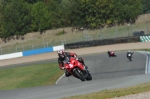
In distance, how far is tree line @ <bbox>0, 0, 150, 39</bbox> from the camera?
7250 centimetres

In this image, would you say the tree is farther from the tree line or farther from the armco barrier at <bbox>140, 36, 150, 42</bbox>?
the armco barrier at <bbox>140, 36, 150, 42</bbox>

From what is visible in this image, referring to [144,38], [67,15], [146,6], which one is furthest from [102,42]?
[146,6]

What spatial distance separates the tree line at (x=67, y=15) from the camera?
238 feet

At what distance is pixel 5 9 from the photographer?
79250mm

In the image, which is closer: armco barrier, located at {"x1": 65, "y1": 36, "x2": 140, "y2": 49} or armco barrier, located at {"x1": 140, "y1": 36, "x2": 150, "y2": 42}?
armco barrier, located at {"x1": 140, "y1": 36, "x2": 150, "y2": 42}

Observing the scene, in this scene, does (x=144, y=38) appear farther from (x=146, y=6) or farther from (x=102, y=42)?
(x=146, y=6)

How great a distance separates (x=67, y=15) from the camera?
256 feet

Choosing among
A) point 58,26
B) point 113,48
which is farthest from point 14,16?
point 113,48

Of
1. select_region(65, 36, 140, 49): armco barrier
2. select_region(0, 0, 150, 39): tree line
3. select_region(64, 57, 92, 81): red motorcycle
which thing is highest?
select_region(0, 0, 150, 39): tree line

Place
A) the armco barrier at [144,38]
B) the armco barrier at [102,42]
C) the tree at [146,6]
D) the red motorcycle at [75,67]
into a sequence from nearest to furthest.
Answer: the red motorcycle at [75,67] < the armco barrier at [144,38] < the armco barrier at [102,42] < the tree at [146,6]

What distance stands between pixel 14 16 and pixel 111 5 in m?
16.5

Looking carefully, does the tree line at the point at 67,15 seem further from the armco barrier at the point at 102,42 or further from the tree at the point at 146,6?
the armco barrier at the point at 102,42

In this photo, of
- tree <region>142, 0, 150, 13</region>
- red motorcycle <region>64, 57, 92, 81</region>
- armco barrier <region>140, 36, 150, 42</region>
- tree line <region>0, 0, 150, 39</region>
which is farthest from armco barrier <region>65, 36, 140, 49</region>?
tree <region>142, 0, 150, 13</region>

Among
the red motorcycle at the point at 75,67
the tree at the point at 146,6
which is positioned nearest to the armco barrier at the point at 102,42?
the red motorcycle at the point at 75,67
